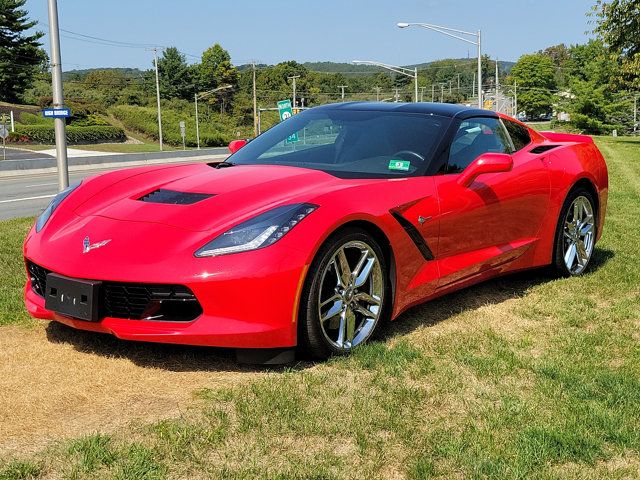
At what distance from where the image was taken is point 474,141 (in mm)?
5094

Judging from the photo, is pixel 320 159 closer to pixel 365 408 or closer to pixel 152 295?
pixel 152 295

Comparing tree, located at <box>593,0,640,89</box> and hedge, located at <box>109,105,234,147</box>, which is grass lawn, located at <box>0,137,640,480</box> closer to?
tree, located at <box>593,0,640,89</box>

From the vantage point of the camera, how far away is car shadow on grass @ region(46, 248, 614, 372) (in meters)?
3.78

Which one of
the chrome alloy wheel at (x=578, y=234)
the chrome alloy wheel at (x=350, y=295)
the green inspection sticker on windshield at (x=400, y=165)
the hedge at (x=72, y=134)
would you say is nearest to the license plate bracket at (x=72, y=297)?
the chrome alloy wheel at (x=350, y=295)

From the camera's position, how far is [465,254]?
4691 millimetres

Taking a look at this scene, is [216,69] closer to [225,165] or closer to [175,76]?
[175,76]

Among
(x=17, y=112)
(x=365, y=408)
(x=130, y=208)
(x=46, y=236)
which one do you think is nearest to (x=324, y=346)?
(x=365, y=408)

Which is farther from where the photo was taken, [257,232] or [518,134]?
[518,134]

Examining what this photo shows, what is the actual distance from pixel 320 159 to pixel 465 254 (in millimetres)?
1128

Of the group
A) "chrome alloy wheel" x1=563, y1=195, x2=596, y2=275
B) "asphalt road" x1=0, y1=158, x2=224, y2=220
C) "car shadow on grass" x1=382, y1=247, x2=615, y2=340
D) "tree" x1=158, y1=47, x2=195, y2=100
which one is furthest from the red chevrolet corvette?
"tree" x1=158, y1=47, x2=195, y2=100

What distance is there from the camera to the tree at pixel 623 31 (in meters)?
33.5

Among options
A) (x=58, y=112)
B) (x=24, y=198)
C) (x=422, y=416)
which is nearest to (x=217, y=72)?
(x=24, y=198)

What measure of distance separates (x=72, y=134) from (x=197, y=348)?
188ft

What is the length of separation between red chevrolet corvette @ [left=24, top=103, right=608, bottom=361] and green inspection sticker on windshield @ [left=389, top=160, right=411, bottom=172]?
1cm
